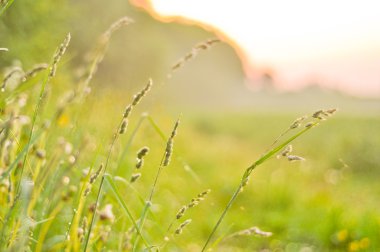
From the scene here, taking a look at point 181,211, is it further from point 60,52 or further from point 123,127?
point 60,52

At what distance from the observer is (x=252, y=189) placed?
813 cm

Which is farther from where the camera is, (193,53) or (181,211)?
(193,53)

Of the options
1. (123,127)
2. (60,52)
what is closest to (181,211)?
(123,127)

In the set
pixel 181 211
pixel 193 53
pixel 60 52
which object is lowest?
pixel 181 211

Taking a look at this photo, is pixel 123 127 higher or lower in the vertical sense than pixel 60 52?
lower

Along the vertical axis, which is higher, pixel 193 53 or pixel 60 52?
pixel 60 52

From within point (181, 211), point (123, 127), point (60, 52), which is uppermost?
point (60, 52)

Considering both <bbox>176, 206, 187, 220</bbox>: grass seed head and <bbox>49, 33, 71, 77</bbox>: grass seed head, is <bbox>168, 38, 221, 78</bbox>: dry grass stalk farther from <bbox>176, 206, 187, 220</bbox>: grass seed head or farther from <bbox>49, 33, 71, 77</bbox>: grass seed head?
<bbox>176, 206, 187, 220</bbox>: grass seed head

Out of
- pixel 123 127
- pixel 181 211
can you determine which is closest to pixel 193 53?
pixel 123 127

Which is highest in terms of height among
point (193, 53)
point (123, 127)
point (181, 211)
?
point (193, 53)

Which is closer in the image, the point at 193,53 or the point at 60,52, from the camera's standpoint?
the point at 60,52

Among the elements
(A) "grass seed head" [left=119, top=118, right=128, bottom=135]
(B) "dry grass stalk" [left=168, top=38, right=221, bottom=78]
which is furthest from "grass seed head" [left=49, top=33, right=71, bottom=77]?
(B) "dry grass stalk" [left=168, top=38, right=221, bottom=78]

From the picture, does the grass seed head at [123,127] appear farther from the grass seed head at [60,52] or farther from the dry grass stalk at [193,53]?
the dry grass stalk at [193,53]

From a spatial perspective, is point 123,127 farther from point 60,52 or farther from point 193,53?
point 193,53
